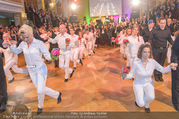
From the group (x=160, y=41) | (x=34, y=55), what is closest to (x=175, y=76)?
(x=160, y=41)

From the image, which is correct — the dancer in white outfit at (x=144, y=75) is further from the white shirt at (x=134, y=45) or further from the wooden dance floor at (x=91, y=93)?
the white shirt at (x=134, y=45)

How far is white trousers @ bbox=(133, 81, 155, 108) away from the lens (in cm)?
320

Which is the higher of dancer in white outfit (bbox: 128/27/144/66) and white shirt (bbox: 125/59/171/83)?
dancer in white outfit (bbox: 128/27/144/66)

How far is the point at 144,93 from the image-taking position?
132 inches

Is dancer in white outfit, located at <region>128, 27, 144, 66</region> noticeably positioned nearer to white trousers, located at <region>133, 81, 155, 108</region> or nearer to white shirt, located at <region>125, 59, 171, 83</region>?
white shirt, located at <region>125, 59, 171, 83</region>

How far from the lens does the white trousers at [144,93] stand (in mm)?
3196

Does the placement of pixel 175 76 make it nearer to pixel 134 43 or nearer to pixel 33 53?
pixel 134 43

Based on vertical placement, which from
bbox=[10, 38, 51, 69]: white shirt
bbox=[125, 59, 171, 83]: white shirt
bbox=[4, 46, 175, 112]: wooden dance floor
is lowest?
bbox=[4, 46, 175, 112]: wooden dance floor

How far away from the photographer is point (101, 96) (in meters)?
4.23

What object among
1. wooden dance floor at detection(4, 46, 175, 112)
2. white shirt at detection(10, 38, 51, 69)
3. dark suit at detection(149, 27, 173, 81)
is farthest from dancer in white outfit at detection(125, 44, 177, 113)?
white shirt at detection(10, 38, 51, 69)

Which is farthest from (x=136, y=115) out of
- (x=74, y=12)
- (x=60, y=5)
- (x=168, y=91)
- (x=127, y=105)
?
(x=74, y=12)

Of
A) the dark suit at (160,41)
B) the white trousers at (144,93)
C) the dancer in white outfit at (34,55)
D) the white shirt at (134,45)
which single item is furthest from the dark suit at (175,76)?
the dancer in white outfit at (34,55)

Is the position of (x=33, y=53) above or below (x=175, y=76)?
above

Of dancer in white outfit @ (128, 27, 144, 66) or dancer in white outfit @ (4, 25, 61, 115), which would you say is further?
dancer in white outfit @ (128, 27, 144, 66)
